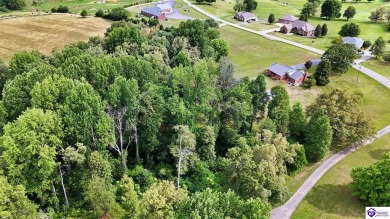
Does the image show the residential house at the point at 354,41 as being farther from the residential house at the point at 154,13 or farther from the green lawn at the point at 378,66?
the residential house at the point at 154,13

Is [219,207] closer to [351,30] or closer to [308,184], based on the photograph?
[308,184]

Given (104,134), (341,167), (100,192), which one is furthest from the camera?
(341,167)

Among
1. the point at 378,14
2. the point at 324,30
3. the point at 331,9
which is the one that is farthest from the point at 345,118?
the point at 378,14

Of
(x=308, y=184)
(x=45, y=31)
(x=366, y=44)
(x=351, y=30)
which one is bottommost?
(x=308, y=184)

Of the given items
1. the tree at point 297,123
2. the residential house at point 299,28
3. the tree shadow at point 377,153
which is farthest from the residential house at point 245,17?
the tree shadow at point 377,153

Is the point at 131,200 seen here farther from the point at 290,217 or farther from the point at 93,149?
the point at 290,217

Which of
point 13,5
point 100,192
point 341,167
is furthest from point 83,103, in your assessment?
point 13,5

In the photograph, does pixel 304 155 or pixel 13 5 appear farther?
pixel 13 5
